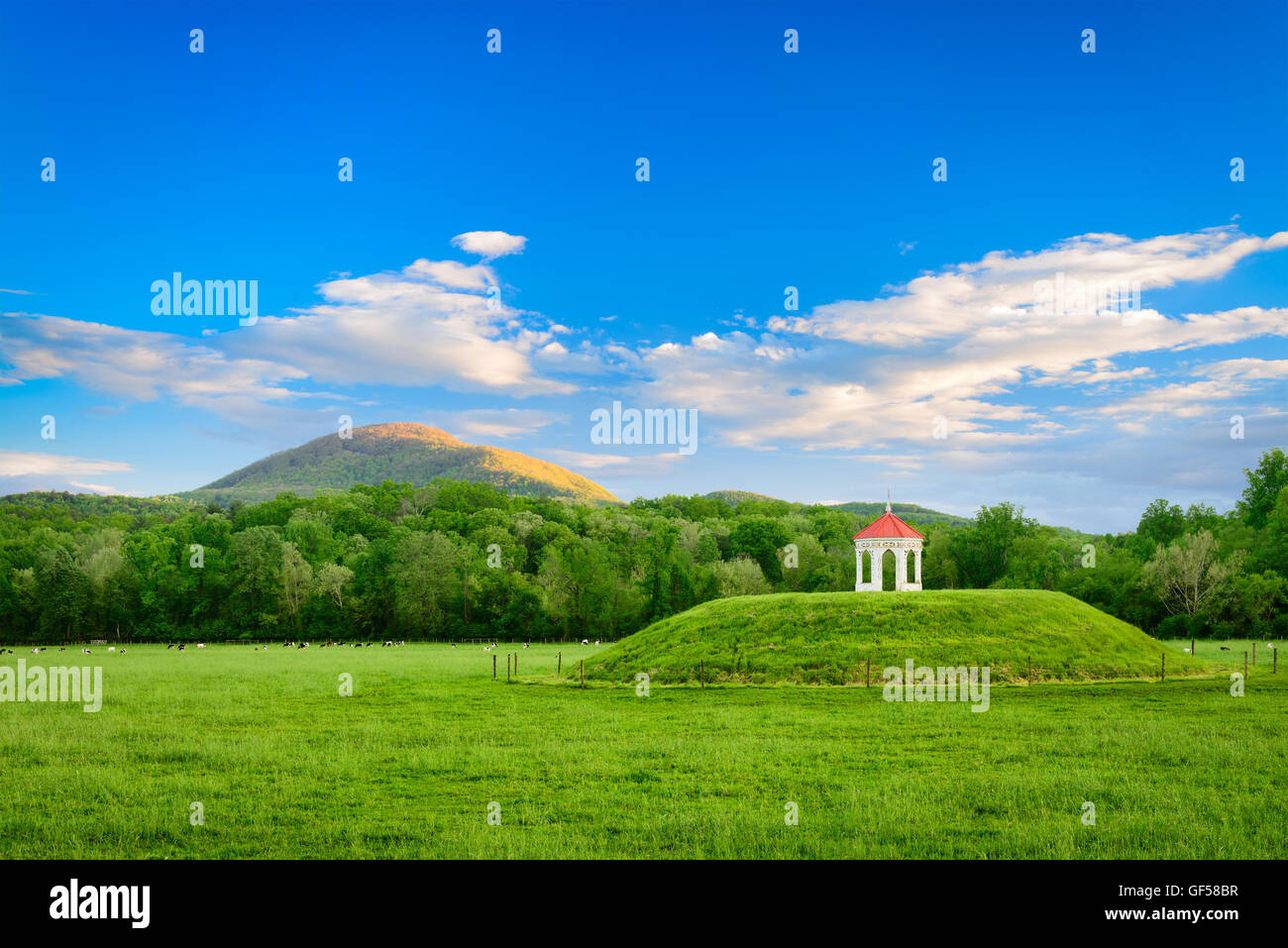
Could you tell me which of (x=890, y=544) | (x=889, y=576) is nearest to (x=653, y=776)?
(x=890, y=544)

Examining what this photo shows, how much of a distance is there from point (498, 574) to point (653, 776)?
87941 mm

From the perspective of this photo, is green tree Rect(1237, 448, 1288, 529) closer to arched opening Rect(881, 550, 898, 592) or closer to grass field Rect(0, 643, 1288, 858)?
arched opening Rect(881, 550, 898, 592)

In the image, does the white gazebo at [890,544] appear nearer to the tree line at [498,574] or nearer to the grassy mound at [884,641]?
the grassy mound at [884,641]

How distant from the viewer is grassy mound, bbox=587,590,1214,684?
4538 centimetres

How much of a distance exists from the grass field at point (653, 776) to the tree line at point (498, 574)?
60.7m

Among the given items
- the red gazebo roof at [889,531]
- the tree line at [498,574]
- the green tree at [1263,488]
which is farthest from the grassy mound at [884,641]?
the green tree at [1263,488]

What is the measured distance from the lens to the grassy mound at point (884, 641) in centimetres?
4538

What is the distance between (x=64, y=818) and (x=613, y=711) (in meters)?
21.1

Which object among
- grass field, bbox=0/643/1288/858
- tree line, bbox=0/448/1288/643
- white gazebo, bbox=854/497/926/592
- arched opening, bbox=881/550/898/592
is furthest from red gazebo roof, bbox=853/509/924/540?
tree line, bbox=0/448/1288/643

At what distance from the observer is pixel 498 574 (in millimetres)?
108438

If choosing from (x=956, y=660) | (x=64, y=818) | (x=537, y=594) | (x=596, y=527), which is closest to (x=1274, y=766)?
(x=956, y=660)

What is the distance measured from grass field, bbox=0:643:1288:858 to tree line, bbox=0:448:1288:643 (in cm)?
6066

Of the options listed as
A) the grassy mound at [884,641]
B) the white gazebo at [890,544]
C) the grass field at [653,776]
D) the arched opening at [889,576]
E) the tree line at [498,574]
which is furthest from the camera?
the tree line at [498,574]
